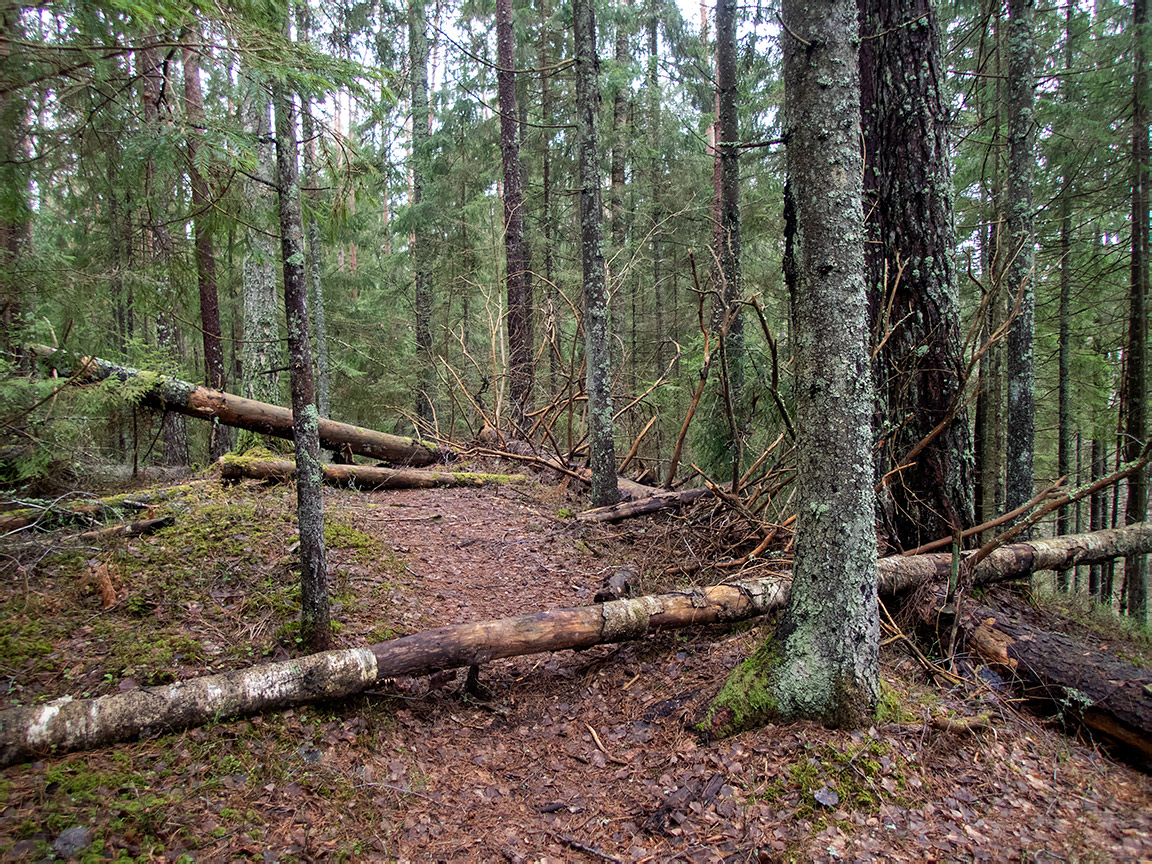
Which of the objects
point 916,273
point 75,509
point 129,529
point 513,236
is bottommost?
point 129,529

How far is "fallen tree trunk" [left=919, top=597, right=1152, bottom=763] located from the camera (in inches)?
127

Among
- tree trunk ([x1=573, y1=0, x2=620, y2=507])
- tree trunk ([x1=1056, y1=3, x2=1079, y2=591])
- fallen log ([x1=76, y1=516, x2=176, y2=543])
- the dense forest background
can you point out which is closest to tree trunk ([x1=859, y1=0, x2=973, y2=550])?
the dense forest background

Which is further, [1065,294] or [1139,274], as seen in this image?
[1065,294]

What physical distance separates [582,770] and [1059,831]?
2445mm

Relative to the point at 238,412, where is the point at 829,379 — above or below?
above

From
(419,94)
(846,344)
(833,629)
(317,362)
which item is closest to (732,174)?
(846,344)

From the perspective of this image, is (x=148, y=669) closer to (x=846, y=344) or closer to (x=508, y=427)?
(x=846, y=344)

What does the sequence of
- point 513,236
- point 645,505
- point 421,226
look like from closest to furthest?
point 645,505 → point 513,236 → point 421,226

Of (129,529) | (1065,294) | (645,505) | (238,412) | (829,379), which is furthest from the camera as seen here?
(1065,294)

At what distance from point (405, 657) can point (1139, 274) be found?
472 inches

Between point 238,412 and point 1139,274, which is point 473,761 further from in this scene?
point 1139,274

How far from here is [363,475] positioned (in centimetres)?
819

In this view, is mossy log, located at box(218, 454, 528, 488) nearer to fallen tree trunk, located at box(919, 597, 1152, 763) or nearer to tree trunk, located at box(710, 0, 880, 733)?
tree trunk, located at box(710, 0, 880, 733)

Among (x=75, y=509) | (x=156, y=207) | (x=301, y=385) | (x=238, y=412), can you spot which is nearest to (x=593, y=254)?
(x=301, y=385)
